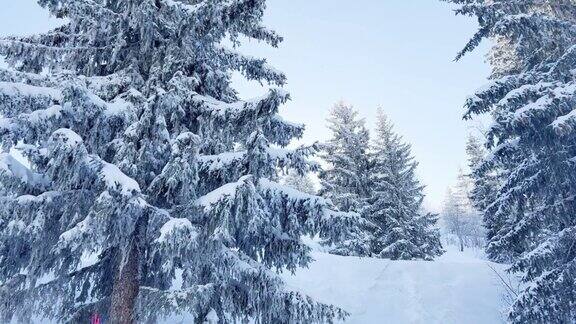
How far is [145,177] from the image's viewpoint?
276 inches

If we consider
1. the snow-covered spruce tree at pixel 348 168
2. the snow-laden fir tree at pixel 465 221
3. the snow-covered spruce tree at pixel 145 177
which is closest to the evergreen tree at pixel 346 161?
the snow-covered spruce tree at pixel 348 168

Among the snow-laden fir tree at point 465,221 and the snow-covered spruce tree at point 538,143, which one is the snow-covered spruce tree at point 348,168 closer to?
the snow-covered spruce tree at point 538,143

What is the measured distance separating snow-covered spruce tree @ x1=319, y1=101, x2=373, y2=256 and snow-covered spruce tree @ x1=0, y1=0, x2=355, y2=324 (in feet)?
47.8

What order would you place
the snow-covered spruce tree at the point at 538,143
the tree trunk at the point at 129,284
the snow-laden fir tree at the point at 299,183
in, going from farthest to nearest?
the snow-laden fir tree at the point at 299,183
the snow-covered spruce tree at the point at 538,143
the tree trunk at the point at 129,284

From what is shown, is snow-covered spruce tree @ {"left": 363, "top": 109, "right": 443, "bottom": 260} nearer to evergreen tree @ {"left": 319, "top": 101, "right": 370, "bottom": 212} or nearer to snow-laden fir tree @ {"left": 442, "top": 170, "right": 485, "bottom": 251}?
evergreen tree @ {"left": 319, "top": 101, "right": 370, "bottom": 212}

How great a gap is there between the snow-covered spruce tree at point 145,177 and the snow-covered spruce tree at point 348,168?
47.8 ft

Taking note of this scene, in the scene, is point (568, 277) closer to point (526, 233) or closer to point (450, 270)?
point (526, 233)

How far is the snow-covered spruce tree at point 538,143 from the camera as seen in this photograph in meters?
9.81

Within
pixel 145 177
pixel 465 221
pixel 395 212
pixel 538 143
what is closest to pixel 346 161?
pixel 395 212

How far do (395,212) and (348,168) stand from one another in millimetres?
3783

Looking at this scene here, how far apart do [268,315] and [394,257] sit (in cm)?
1632

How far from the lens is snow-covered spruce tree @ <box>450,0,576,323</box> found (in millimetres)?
9812

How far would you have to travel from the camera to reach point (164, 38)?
817 centimetres

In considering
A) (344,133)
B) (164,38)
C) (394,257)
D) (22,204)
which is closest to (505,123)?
(164,38)
